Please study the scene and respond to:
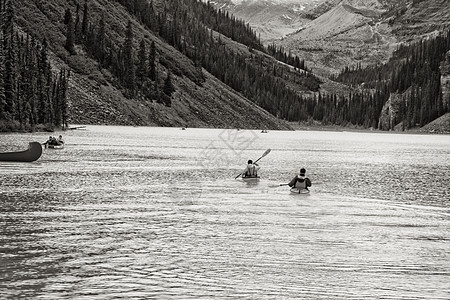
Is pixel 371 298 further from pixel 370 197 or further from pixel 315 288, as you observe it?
pixel 370 197

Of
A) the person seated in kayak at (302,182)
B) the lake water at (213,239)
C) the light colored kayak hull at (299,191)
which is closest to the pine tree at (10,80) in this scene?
the lake water at (213,239)

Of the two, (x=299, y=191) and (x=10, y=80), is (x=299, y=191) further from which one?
(x=10, y=80)

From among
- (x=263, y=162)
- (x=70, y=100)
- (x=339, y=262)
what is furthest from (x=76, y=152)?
(x=70, y=100)

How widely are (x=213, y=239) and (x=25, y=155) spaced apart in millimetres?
41492

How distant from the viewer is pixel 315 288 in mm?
22000

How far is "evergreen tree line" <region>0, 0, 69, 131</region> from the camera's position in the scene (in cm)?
13550

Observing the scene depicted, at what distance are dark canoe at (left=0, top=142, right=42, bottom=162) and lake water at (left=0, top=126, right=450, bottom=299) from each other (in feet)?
26.9

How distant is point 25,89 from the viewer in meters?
148

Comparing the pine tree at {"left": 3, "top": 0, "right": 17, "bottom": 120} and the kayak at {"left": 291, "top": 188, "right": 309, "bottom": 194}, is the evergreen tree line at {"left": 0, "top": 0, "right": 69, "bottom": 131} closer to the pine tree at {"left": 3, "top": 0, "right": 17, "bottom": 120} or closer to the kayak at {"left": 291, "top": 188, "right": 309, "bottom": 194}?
the pine tree at {"left": 3, "top": 0, "right": 17, "bottom": 120}

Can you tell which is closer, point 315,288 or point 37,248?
point 315,288

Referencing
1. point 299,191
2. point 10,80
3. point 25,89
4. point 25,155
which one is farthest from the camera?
point 25,89

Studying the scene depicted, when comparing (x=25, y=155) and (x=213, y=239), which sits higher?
(x=25, y=155)

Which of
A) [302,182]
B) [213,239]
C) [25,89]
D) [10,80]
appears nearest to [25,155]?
[302,182]

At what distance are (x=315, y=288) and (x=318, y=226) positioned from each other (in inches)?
524
